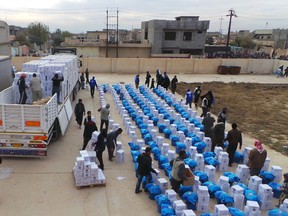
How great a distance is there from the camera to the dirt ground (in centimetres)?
1335

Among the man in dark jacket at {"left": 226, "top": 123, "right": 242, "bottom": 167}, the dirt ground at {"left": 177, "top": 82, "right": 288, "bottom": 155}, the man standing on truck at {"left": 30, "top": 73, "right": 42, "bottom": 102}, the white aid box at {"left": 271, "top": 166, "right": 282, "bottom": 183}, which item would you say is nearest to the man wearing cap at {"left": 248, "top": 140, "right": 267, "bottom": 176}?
the white aid box at {"left": 271, "top": 166, "right": 282, "bottom": 183}

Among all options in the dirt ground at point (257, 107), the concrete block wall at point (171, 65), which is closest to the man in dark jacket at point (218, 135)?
the dirt ground at point (257, 107)

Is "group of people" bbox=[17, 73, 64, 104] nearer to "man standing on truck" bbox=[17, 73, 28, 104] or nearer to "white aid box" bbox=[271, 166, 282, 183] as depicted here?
"man standing on truck" bbox=[17, 73, 28, 104]

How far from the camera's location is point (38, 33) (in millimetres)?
77938

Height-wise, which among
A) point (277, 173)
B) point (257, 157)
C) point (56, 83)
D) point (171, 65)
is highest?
point (56, 83)

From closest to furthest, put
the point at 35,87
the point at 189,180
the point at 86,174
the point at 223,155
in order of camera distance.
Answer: the point at 189,180, the point at 86,174, the point at 223,155, the point at 35,87

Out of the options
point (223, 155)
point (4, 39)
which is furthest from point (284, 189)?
point (4, 39)

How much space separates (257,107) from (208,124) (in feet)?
28.3

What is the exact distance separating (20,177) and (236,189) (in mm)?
5855

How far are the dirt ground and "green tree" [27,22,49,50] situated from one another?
2432 inches

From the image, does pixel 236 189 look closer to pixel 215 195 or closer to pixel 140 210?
pixel 215 195

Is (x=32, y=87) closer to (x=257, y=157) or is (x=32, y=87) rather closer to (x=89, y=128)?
(x=89, y=128)

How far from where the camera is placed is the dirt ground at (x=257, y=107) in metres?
13.4

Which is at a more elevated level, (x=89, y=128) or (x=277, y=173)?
(x=89, y=128)
